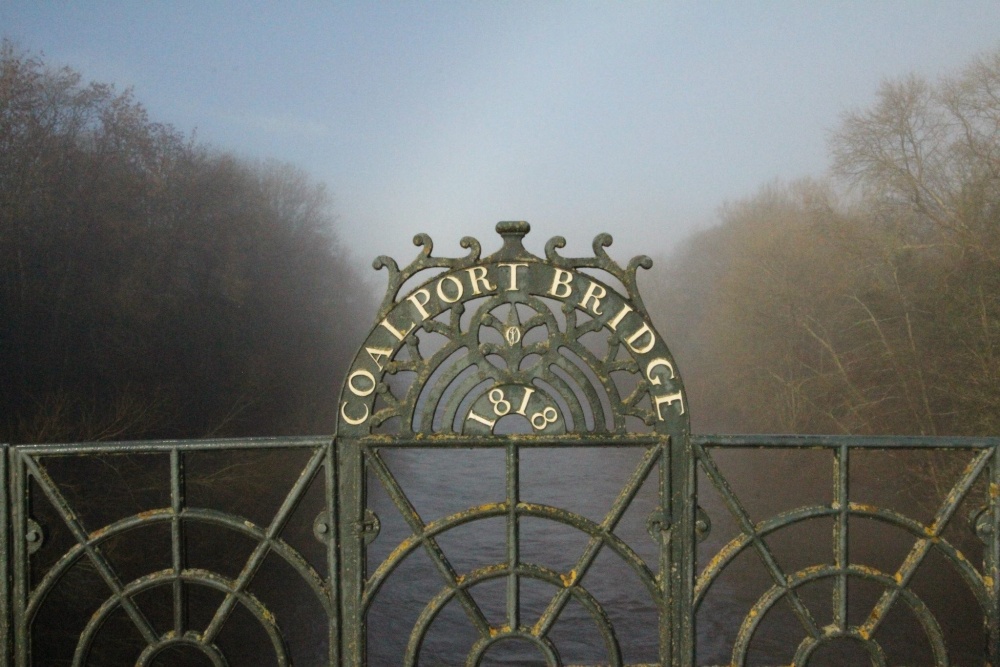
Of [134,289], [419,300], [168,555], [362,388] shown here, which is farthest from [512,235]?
[134,289]

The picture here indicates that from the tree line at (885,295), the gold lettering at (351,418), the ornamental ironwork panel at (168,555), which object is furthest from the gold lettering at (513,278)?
the tree line at (885,295)

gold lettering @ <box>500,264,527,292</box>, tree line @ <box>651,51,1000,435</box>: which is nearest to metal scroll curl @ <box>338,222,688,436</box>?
gold lettering @ <box>500,264,527,292</box>

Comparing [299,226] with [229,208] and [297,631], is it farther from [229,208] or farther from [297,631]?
[297,631]

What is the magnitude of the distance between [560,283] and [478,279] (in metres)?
0.38

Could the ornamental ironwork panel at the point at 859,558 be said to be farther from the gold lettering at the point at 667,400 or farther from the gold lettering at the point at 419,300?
the gold lettering at the point at 419,300

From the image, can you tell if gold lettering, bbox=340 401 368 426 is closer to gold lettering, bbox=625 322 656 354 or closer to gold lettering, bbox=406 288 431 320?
gold lettering, bbox=406 288 431 320

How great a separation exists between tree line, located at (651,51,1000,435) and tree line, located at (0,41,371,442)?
14.4 metres

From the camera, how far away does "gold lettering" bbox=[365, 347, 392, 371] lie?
3992 millimetres

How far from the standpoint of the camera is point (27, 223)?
1972cm

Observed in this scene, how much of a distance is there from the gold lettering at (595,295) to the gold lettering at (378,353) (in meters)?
0.91

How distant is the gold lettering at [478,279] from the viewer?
399cm

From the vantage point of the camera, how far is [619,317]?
13.1ft

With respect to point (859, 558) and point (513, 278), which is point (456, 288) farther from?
point (859, 558)

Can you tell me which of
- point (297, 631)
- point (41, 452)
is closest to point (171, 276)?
point (297, 631)
